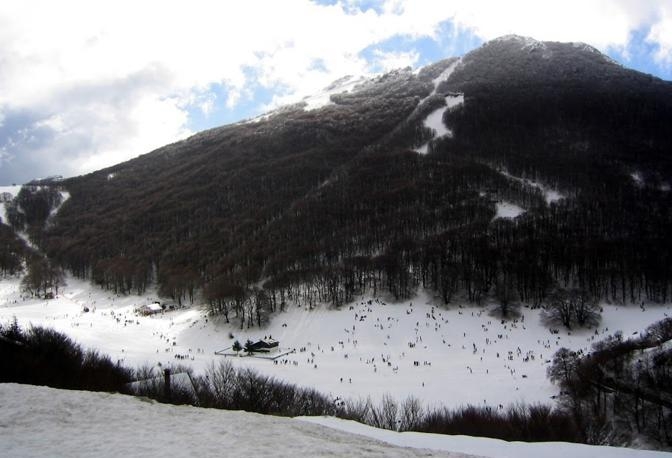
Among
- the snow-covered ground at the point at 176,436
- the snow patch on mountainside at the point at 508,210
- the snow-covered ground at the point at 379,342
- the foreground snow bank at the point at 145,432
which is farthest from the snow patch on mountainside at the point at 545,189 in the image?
the foreground snow bank at the point at 145,432

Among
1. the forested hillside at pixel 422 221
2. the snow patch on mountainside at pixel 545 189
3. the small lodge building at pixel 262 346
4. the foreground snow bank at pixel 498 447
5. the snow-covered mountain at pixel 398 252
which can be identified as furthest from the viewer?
the snow patch on mountainside at pixel 545 189

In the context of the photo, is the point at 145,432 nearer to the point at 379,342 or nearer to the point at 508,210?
the point at 379,342

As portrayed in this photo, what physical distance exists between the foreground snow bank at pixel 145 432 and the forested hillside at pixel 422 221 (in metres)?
74.0

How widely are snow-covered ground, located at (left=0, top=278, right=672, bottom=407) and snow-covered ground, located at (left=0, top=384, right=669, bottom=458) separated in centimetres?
2870

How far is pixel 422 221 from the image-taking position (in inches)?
4616

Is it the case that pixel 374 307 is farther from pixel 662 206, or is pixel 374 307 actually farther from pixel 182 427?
pixel 662 206

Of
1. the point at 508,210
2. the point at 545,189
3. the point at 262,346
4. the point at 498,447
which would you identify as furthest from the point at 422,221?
the point at 498,447

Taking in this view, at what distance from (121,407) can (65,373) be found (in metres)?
12.4

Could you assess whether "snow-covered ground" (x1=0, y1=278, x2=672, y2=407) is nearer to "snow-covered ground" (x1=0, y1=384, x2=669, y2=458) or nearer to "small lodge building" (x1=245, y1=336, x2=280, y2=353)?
"small lodge building" (x1=245, y1=336, x2=280, y2=353)

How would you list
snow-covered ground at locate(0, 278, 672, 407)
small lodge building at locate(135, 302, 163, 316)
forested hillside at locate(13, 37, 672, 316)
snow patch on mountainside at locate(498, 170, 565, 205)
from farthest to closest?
snow patch on mountainside at locate(498, 170, 565, 205) → small lodge building at locate(135, 302, 163, 316) → forested hillside at locate(13, 37, 672, 316) → snow-covered ground at locate(0, 278, 672, 407)

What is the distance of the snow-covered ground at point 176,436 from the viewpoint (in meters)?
10.3

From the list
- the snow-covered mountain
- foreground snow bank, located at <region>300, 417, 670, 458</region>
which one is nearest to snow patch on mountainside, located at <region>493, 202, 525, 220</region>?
the snow-covered mountain

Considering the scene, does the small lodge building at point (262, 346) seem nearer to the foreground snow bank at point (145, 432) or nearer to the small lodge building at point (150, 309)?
the small lodge building at point (150, 309)

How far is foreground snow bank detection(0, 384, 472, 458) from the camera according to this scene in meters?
10.2
